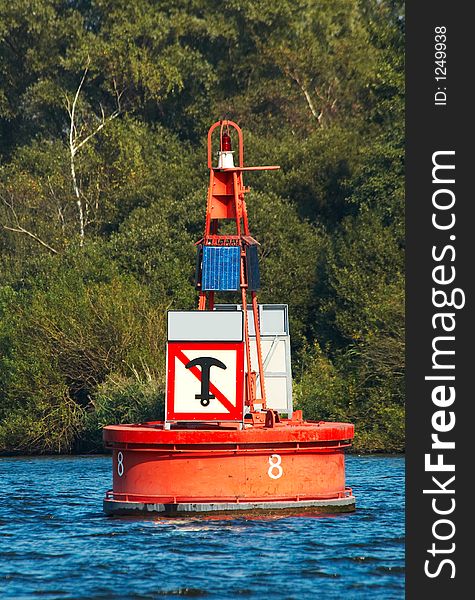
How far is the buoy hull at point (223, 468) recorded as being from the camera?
103ft

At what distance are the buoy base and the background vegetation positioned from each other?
738 inches

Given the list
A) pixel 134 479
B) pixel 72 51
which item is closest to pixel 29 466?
pixel 134 479

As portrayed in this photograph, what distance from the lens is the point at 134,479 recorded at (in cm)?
3209

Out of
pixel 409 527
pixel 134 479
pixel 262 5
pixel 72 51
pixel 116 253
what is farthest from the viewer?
pixel 262 5

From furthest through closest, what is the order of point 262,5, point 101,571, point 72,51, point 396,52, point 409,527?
point 262,5 < point 72,51 < point 396,52 < point 101,571 < point 409,527

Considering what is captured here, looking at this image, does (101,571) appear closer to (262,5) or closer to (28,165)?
(28,165)

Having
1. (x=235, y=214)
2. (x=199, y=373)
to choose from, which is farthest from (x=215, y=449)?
(x=235, y=214)

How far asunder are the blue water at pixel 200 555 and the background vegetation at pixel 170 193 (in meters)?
18.0

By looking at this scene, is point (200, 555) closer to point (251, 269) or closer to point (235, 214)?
point (251, 269)

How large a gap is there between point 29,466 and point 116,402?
487cm

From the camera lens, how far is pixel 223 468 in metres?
31.4

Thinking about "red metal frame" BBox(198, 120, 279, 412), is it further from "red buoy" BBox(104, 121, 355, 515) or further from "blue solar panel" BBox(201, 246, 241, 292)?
"red buoy" BBox(104, 121, 355, 515)

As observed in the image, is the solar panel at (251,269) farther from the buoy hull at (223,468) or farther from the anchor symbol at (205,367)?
the buoy hull at (223,468)

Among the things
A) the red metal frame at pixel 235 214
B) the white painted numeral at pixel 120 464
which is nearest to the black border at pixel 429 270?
the red metal frame at pixel 235 214
